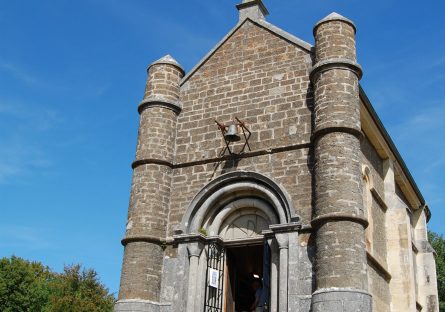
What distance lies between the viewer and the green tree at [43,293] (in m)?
32.7

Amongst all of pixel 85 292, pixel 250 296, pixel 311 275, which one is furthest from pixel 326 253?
pixel 85 292

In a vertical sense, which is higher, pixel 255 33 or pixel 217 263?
pixel 255 33

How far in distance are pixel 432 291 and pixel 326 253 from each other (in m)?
9.74

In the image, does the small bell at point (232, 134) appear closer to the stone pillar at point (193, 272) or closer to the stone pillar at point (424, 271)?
the stone pillar at point (193, 272)

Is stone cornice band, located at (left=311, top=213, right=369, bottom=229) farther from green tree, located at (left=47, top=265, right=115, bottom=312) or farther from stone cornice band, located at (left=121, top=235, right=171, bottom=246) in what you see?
green tree, located at (left=47, top=265, right=115, bottom=312)

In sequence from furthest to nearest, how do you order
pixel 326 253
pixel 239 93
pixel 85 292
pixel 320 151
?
pixel 85 292, pixel 239 93, pixel 320 151, pixel 326 253

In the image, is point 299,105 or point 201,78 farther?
point 201,78

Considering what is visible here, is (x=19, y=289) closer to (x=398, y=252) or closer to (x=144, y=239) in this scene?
(x=144, y=239)

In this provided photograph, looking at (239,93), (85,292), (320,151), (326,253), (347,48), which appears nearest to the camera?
(326,253)

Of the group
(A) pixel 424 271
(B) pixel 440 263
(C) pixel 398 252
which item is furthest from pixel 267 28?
(B) pixel 440 263

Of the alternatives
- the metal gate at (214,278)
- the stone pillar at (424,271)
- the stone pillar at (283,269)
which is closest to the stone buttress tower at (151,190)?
the metal gate at (214,278)

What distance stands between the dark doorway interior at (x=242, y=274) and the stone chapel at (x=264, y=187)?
0.12 feet

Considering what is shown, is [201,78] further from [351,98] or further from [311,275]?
[311,275]

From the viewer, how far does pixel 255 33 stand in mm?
15430
